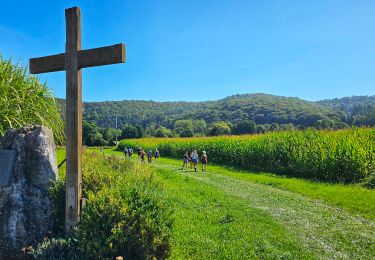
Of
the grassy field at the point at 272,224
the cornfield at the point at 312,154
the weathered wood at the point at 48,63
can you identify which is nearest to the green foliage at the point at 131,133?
the cornfield at the point at 312,154

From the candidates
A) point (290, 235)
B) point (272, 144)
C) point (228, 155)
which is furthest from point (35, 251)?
point (228, 155)

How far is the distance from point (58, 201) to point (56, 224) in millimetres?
429

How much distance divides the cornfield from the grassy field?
402 cm

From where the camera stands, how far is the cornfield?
15.8 m

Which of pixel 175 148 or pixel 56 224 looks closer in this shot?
pixel 56 224

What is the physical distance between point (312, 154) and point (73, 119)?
608 inches

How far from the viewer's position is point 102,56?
5090 mm

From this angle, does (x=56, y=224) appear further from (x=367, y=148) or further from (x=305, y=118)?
(x=305, y=118)

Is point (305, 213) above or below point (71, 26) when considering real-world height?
below

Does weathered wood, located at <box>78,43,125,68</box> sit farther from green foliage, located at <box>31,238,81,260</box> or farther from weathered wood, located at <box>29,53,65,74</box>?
green foliage, located at <box>31,238,81,260</box>

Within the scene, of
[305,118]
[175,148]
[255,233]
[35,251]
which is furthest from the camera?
[305,118]

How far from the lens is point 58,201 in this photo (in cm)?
534

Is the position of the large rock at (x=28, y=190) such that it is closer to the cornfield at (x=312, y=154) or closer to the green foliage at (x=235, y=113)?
the cornfield at (x=312, y=154)

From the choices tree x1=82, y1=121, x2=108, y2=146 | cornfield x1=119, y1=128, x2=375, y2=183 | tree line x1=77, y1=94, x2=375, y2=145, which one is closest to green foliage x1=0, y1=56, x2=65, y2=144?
cornfield x1=119, y1=128, x2=375, y2=183
